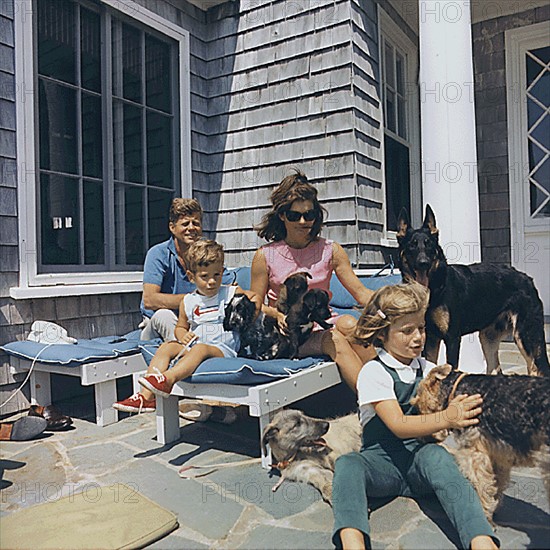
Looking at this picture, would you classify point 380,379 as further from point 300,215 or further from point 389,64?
point 389,64

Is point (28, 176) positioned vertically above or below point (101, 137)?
below

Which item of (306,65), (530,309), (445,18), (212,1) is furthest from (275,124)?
(530,309)

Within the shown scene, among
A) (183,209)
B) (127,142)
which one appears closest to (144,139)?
(127,142)

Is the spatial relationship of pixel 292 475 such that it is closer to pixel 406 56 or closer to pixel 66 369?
pixel 66 369

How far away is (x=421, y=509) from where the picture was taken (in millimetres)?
2127

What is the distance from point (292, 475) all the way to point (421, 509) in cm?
58

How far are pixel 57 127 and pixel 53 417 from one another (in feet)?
6.87

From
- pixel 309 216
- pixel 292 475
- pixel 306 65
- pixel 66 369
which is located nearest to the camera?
pixel 292 475

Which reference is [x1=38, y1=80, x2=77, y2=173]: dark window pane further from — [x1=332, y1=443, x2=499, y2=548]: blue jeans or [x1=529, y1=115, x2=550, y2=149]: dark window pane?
[x1=529, y1=115, x2=550, y2=149]: dark window pane

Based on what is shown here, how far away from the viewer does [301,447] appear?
252 centimetres

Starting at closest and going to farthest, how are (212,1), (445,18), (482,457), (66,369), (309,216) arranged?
(482,457), (309,216), (66,369), (445,18), (212,1)

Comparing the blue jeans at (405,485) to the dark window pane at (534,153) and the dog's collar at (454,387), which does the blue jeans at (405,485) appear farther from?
the dark window pane at (534,153)

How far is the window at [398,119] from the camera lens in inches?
217

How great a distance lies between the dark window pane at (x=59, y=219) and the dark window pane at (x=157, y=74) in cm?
125
